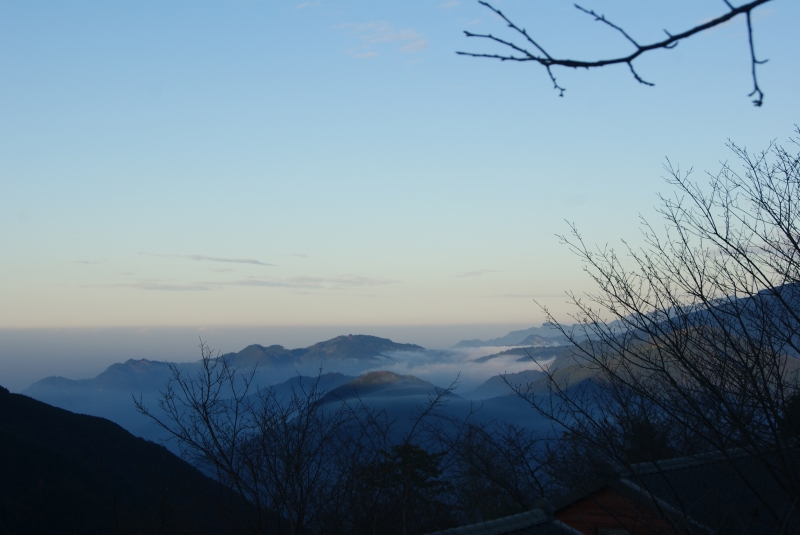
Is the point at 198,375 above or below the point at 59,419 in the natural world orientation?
above

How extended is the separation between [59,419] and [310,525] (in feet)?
148

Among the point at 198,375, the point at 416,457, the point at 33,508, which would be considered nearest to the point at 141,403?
the point at 198,375

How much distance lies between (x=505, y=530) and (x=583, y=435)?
510 cm

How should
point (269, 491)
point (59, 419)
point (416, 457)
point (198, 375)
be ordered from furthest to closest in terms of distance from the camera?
point (59, 419) < point (416, 457) < point (198, 375) < point (269, 491)

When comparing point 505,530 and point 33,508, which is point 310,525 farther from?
point 33,508

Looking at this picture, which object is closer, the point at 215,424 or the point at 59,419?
the point at 215,424

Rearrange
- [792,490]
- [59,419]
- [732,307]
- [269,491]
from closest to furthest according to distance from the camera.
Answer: [792,490] < [732,307] < [269,491] < [59,419]

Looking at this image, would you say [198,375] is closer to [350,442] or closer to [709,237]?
[350,442]

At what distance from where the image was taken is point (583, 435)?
204 inches

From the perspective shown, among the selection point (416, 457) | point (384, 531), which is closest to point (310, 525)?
point (384, 531)

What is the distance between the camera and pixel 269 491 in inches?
310

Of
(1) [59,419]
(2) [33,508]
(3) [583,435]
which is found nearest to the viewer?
(3) [583,435]

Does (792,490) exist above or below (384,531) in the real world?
above

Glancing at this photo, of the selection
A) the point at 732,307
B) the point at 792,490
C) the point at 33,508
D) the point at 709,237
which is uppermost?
the point at 709,237
